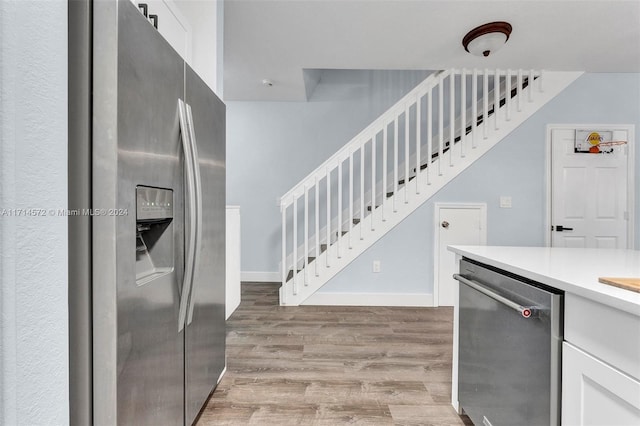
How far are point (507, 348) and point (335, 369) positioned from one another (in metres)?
1.25

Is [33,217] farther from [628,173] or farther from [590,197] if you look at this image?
[628,173]

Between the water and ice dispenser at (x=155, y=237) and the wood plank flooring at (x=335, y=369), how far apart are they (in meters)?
0.94

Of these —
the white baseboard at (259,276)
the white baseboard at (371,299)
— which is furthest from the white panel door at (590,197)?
the white baseboard at (259,276)

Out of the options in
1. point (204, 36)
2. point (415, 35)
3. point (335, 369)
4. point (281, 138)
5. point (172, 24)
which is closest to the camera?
point (172, 24)

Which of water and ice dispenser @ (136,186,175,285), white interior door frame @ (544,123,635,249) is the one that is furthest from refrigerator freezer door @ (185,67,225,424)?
white interior door frame @ (544,123,635,249)

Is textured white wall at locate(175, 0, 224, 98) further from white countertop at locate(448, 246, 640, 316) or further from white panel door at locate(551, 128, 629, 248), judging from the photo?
white panel door at locate(551, 128, 629, 248)

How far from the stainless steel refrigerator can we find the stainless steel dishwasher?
1.15 meters

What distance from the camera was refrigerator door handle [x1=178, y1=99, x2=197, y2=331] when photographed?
4.11 feet

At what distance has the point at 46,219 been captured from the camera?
2.34 ft

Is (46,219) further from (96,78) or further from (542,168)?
(542,168)

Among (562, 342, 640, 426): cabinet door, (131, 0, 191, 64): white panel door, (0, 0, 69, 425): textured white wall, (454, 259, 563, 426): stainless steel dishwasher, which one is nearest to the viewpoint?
(0, 0, 69, 425): textured white wall

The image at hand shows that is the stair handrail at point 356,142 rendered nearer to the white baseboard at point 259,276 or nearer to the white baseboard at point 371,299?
the white baseboard at point 371,299

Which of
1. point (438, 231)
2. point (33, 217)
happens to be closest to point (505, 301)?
point (33, 217)

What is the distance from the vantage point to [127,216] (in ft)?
3.15
